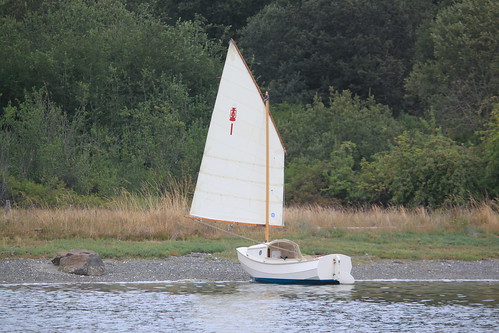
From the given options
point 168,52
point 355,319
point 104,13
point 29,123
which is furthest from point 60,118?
point 355,319

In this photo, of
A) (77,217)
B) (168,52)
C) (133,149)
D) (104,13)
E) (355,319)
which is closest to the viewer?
(355,319)

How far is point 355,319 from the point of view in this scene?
19.5 meters

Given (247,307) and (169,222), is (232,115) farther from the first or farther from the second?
(247,307)

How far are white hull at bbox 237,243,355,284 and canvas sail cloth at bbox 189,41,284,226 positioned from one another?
5.21ft

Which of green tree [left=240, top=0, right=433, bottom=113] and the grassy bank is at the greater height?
green tree [left=240, top=0, right=433, bottom=113]

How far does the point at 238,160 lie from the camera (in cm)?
2592

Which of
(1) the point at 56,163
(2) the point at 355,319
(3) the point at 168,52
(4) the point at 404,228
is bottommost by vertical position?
(2) the point at 355,319

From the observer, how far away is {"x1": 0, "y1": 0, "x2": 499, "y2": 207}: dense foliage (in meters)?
39.6

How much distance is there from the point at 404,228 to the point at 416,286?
900 centimetres

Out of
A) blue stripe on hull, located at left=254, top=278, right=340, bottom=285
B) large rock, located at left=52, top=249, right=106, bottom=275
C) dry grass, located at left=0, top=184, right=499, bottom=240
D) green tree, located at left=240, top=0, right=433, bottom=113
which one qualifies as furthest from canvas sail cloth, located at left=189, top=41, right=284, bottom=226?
green tree, located at left=240, top=0, right=433, bottom=113

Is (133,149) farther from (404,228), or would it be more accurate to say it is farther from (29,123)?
(404,228)

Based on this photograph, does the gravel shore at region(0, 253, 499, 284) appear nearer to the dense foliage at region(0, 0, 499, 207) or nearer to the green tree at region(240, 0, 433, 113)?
the dense foliage at region(0, 0, 499, 207)

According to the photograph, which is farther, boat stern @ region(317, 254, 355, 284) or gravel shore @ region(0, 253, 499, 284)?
gravel shore @ region(0, 253, 499, 284)

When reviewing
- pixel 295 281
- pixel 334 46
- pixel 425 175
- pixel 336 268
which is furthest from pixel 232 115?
pixel 334 46
